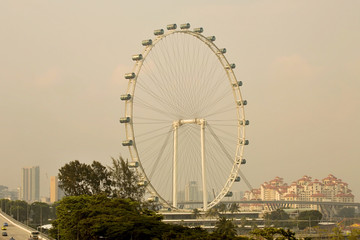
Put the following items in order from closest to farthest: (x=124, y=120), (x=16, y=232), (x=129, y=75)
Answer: (x=124, y=120) < (x=129, y=75) < (x=16, y=232)

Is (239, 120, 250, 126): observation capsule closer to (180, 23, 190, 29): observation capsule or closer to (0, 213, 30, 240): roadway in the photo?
(180, 23, 190, 29): observation capsule

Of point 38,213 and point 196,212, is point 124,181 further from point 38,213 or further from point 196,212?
point 38,213

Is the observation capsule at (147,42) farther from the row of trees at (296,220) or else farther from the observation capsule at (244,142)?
the row of trees at (296,220)

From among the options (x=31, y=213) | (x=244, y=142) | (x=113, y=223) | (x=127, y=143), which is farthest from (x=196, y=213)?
(x=113, y=223)

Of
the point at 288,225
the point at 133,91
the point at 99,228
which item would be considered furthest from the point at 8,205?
the point at 99,228

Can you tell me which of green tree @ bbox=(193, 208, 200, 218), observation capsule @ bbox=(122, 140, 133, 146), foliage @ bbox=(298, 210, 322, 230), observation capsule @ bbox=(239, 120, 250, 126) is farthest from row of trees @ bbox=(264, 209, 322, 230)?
observation capsule @ bbox=(122, 140, 133, 146)

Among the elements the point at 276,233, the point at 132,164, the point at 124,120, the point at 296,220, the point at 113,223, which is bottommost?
the point at 296,220

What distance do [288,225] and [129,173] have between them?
A: 6210 centimetres

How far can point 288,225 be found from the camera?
135000 millimetres

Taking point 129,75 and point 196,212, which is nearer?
point 129,75

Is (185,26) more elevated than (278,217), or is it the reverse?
(185,26)

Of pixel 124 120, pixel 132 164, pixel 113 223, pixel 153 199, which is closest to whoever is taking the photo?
pixel 113 223

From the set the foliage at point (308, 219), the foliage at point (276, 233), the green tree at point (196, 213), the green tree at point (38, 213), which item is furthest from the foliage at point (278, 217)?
the foliage at point (276, 233)

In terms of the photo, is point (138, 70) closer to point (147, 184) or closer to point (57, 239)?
point (147, 184)
